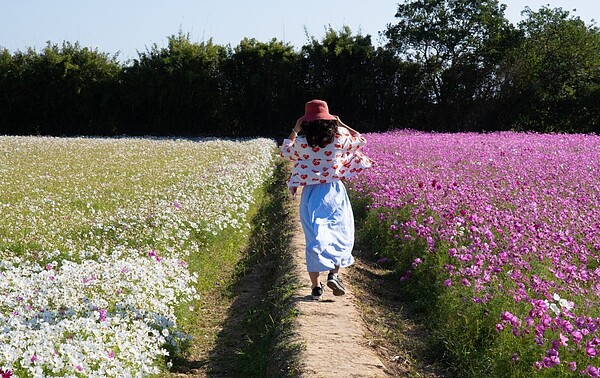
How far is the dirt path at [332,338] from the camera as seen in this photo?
5.83 m

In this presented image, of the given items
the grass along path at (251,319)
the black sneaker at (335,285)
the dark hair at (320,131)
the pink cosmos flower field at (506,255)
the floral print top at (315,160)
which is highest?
the dark hair at (320,131)

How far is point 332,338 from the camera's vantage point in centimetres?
654

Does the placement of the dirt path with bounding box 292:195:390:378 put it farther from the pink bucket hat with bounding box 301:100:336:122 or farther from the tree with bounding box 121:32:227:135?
the tree with bounding box 121:32:227:135

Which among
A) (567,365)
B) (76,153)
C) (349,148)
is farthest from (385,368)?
(76,153)

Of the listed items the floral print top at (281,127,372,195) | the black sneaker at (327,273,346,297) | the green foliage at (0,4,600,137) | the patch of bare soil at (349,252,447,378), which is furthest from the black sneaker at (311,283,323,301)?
the green foliage at (0,4,600,137)

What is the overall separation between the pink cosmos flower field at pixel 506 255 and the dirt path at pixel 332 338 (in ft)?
2.63

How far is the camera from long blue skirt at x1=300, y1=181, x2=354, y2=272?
7.25 metres

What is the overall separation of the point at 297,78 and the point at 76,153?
17.5 metres

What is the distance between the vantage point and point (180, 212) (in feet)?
35.6

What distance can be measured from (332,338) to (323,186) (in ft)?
5.56

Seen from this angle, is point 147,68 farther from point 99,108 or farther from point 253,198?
point 253,198

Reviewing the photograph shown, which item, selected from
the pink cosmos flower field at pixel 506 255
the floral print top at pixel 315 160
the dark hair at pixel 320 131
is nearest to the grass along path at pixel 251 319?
the floral print top at pixel 315 160

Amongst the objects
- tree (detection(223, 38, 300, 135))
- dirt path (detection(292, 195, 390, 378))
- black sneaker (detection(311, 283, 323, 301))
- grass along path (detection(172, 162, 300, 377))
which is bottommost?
grass along path (detection(172, 162, 300, 377))

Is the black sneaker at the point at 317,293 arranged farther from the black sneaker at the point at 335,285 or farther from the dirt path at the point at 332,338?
the black sneaker at the point at 335,285
